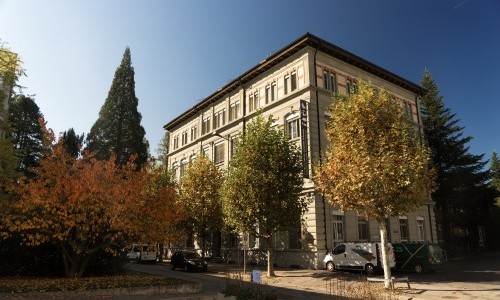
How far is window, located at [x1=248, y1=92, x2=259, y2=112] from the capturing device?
35.2 m

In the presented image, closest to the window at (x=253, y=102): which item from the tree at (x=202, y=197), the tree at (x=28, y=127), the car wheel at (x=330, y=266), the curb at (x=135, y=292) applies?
the tree at (x=202, y=197)

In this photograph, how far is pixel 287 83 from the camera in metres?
32.1

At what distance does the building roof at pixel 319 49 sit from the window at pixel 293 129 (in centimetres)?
594

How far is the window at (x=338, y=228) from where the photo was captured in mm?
28062

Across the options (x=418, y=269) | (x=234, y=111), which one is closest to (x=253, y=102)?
(x=234, y=111)

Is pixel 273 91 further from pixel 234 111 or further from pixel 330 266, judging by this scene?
pixel 330 266

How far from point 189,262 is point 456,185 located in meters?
32.3

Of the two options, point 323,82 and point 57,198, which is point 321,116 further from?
point 57,198

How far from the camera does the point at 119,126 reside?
4944 cm

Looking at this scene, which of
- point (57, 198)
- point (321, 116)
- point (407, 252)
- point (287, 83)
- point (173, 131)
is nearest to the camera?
point (57, 198)

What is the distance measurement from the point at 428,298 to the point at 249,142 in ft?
45.1

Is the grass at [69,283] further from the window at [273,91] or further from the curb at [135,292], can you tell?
the window at [273,91]

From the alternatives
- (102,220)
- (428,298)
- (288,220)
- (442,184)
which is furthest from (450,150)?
(102,220)

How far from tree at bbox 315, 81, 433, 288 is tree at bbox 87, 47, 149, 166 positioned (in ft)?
115
